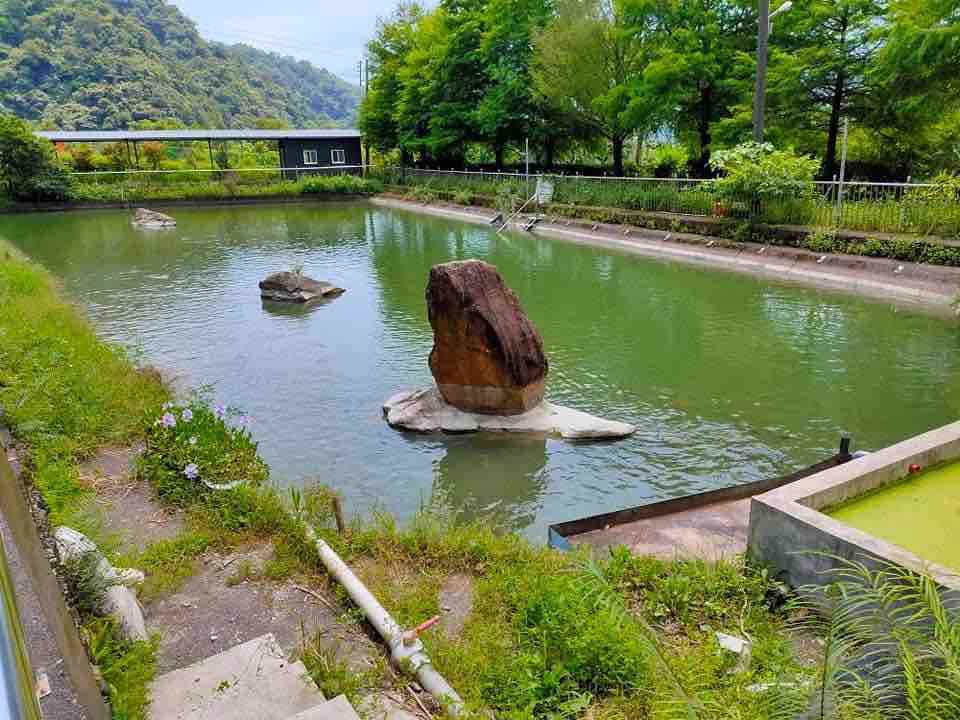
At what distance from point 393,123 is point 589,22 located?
56.0ft

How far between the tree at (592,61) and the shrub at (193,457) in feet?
61.5

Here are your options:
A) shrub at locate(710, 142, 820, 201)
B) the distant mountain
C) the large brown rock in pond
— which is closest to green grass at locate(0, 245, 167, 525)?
the large brown rock in pond

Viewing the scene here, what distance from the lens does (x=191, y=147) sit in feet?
158

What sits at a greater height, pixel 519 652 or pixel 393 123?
pixel 393 123

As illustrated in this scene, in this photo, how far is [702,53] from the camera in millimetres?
19562

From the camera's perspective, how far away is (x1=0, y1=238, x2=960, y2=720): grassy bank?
287 centimetres

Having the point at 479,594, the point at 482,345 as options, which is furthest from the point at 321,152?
the point at 479,594

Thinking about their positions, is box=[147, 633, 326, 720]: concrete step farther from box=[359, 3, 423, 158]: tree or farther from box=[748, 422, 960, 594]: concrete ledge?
box=[359, 3, 423, 158]: tree

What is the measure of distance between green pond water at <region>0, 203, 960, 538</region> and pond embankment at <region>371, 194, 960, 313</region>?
556 mm

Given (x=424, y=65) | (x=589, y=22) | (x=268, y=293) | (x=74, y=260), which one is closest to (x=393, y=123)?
(x=424, y=65)

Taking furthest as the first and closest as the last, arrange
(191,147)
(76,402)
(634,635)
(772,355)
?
(191,147)
(772,355)
(76,402)
(634,635)

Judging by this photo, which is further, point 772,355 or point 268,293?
point 268,293

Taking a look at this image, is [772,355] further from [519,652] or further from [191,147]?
[191,147]

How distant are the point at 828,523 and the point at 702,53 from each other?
18.9 metres
